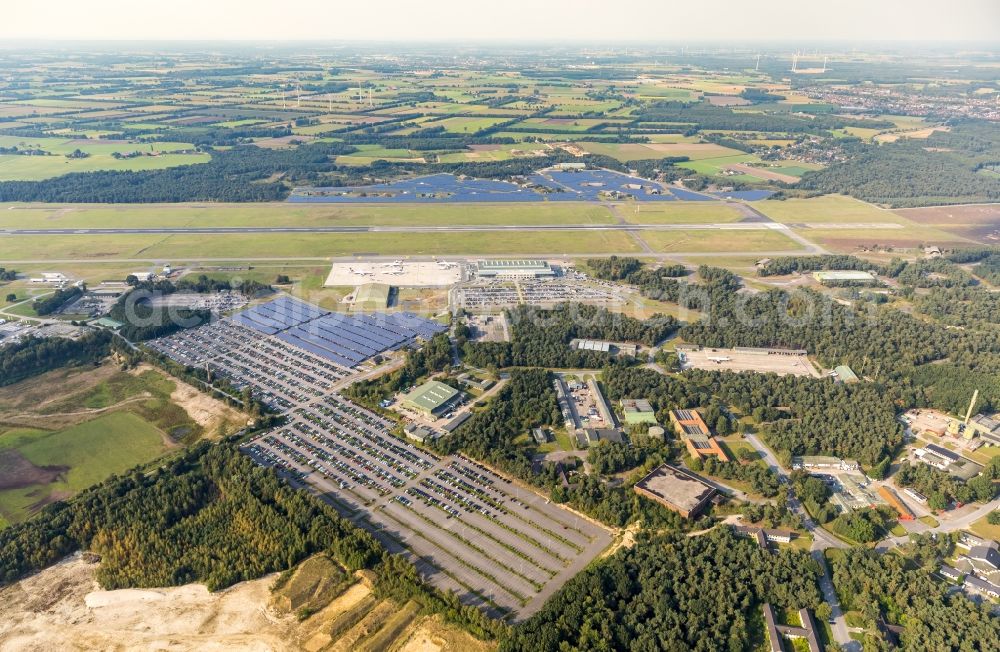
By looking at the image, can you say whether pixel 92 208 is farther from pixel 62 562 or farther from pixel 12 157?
pixel 62 562

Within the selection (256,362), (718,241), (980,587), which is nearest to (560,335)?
(256,362)

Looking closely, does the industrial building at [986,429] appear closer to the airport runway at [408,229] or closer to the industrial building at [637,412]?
the industrial building at [637,412]

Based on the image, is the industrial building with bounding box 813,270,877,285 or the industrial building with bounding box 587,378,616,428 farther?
the industrial building with bounding box 813,270,877,285

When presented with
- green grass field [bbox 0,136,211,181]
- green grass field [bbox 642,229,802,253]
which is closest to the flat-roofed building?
green grass field [bbox 642,229,802,253]

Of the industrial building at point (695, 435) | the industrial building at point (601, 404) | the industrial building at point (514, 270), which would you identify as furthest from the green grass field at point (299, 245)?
the industrial building at point (695, 435)

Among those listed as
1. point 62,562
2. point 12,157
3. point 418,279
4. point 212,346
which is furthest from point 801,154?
point 12,157

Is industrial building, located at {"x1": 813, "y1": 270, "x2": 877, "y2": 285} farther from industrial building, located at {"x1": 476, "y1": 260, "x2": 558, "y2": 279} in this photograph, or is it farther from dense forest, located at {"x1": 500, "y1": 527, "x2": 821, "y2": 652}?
dense forest, located at {"x1": 500, "y1": 527, "x2": 821, "y2": 652}
